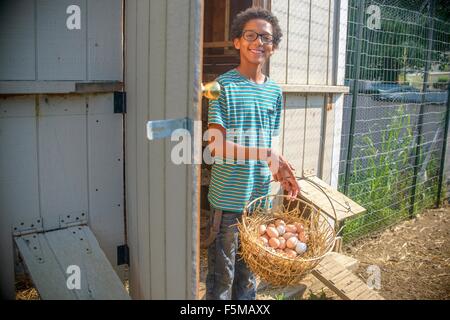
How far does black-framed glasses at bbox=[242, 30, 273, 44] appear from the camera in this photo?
2.40 m

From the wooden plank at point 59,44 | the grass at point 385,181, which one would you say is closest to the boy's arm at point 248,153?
the wooden plank at point 59,44

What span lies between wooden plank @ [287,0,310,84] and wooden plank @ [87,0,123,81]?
137 cm

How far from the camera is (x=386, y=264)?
4.08m

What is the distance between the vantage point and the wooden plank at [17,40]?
2.18 m

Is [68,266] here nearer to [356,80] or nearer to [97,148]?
[97,148]

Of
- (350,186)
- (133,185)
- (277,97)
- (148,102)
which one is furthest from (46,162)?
(350,186)

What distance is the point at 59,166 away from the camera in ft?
7.95

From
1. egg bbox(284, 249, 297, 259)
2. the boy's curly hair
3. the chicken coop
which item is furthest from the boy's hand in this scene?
the boy's curly hair

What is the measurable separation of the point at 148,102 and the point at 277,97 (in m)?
0.83

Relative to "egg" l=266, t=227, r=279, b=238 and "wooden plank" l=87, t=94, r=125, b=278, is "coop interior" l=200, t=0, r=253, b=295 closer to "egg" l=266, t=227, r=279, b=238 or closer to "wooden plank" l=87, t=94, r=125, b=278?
"wooden plank" l=87, t=94, r=125, b=278

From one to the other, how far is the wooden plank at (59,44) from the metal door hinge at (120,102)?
219 mm

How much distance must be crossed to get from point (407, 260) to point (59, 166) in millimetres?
3511

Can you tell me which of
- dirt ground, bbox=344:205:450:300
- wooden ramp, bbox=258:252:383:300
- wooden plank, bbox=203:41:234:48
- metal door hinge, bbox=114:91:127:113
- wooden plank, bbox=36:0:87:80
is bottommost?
dirt ground, bbox=344:205:450:300

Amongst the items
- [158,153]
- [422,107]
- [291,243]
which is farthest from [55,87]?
[422,107]
